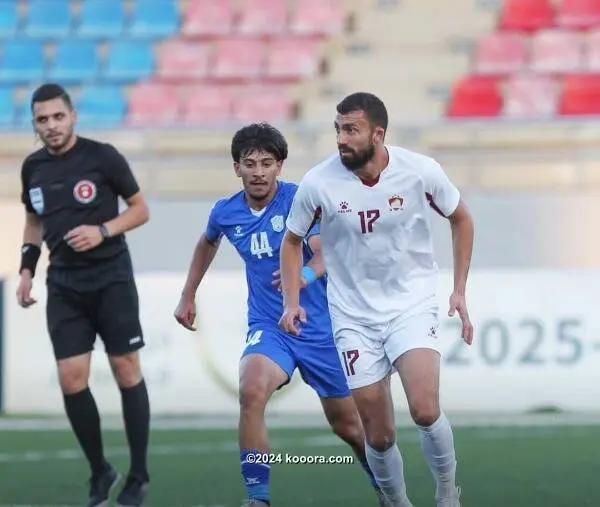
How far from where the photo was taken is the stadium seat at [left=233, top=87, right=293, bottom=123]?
17719 millimetres

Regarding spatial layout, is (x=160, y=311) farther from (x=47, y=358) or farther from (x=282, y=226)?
(x=282, y=226)

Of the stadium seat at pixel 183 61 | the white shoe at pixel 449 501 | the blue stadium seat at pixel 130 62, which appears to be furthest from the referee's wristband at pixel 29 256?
the blue stadium seat at pixel 130 62

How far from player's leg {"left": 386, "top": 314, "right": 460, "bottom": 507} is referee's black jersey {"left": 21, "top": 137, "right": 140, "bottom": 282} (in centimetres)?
198

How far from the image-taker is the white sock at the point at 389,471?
7039 mm

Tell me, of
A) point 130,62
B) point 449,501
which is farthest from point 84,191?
point 130,62

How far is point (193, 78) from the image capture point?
18875mm

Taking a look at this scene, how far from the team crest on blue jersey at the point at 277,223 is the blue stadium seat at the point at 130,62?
11.9 metres

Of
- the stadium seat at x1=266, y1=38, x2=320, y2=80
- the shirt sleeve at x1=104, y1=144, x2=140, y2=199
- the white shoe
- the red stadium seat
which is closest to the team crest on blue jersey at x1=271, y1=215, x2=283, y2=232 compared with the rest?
the shirt sleeve at x1=104, y1=144, x2=140, y2=199

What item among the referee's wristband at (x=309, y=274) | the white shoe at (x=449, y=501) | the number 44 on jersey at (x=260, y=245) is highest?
the number 44 on jersey at (x=260, y=245)

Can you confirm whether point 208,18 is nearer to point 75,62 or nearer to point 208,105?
point 75,62

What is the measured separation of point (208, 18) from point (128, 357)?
40.0ft

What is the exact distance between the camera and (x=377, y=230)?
269 inches

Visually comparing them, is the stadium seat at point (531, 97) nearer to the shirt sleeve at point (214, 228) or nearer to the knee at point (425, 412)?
the shirt sleeve at point (214, 228)

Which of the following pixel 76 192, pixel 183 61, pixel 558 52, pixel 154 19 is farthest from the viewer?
pixel 154 19
